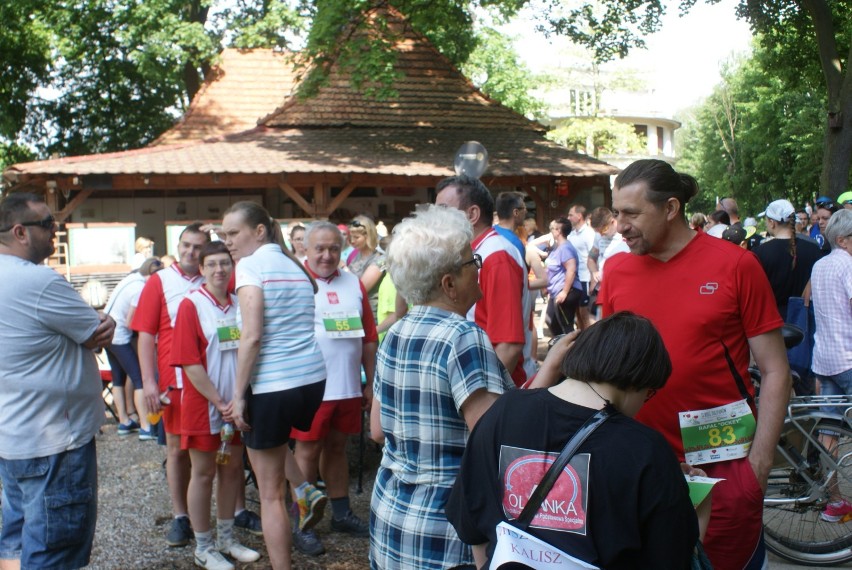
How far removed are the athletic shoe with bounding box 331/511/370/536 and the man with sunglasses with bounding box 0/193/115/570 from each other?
2.08 meters

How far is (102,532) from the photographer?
584 cm

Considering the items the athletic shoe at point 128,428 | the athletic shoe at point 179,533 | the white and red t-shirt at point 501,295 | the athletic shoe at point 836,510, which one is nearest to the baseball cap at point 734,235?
the athletic shoe at point 836,510

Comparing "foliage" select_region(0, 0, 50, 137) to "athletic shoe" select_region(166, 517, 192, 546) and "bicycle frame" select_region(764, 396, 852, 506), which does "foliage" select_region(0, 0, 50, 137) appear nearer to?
"athletic shoe" select_region(166, 517, 192, 546)

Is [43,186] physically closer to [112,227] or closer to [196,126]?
[112,227]

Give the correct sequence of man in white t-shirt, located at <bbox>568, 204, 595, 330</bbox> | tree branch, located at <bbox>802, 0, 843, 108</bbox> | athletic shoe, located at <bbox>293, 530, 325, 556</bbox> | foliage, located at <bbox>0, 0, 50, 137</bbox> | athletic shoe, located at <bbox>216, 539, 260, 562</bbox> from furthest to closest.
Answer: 1. foliage, located at <bbox>0, 0, 50, 137</bbox>
2. tree branch, located at <bbox>802, 0, 843, 108</bbox>
3. man in white t-shirt, located at <bbox>568, 204, 595, 330</bbox>
4. athletic shoe, located at <bbox>293, 530, 325, 556</bbox>
5. athletic shoe, located at <bbox>216, 539, 260, 562</bbox>

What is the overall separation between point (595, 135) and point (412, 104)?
25.5 metres

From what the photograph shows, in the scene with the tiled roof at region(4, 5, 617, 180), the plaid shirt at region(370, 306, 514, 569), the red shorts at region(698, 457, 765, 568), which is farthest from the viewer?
the tiled roof at region(4, 5, 617, 180)

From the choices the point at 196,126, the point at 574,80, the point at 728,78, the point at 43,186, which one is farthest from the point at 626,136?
the point at 43,186

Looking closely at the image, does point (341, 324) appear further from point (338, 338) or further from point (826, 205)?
point (826, 205)

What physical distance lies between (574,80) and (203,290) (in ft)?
193

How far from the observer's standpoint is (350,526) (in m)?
5.59

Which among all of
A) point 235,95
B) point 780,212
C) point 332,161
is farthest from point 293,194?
point 780,212

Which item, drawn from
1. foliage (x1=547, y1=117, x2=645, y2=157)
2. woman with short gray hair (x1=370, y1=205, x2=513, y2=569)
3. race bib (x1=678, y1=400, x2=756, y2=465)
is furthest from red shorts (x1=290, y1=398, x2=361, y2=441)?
foliage (x1=547, y1=117, x2=645, y2=157)

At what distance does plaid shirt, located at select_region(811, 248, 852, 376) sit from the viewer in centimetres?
520
